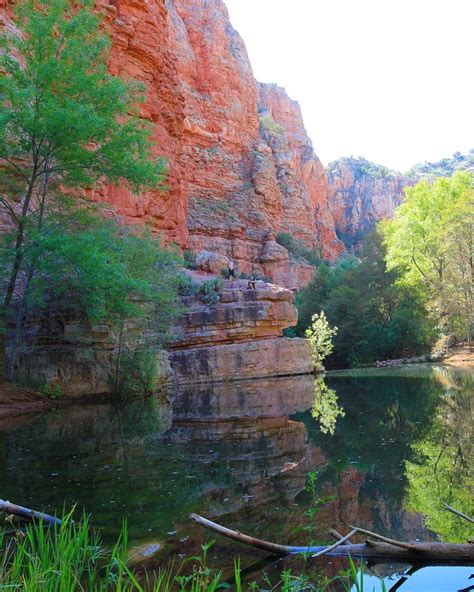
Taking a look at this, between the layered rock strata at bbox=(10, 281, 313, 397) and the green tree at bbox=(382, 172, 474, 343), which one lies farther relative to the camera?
the green tree at bbox=(382, 172, 474, 343)

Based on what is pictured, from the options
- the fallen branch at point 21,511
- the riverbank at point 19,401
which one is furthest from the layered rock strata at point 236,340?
the fallen branch at point 21,511

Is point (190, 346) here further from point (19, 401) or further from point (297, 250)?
point (297, 250)

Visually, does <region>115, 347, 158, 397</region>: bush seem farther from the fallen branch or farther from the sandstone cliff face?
the sandstone cliff face

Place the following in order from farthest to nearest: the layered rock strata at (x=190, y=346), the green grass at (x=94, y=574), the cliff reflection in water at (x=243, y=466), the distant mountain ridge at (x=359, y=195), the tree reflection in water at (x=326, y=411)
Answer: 1. the distant mountain ridge at (x=359, y=195)
2. the layered rock strata at (x=190, y=346)
3. the tree reflection in water at (x=326, y=411)
4. the cliff reflection in water at (x=243, y=466)
5. the green grass at (x=94, y=574)

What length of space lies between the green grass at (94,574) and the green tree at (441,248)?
2835 cm

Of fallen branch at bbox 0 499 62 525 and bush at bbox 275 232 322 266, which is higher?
bush at bbox 275 232 322 266

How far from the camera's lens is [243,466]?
6.20 m

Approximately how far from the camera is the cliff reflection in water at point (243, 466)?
4191 millimetres

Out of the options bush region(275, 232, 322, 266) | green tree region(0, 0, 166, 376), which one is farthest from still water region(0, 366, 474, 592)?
bush region(275, 232, 322, 266)

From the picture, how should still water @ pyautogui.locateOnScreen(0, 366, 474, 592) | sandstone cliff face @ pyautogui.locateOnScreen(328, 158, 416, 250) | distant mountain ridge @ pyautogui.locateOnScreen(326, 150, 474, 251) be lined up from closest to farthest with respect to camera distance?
still water @ pyautogui.locateOnScreen(0, 366, 474, 592)
distant mountain ridge @ pyautogui.locateOnScreen(326, 150, 474, 251)
sandstone cliff face @ pyautogui.locateOnScreen(328, 158, 416, 250)

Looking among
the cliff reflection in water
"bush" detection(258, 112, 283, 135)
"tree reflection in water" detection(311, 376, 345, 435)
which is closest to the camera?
the cliff reflection in water

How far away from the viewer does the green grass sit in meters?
2.51

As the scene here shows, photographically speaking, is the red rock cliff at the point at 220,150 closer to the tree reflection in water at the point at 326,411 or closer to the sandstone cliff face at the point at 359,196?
the tree reflection in water at the point at 326,411

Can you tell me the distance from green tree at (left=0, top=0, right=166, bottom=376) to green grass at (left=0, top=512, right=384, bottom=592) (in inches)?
452
